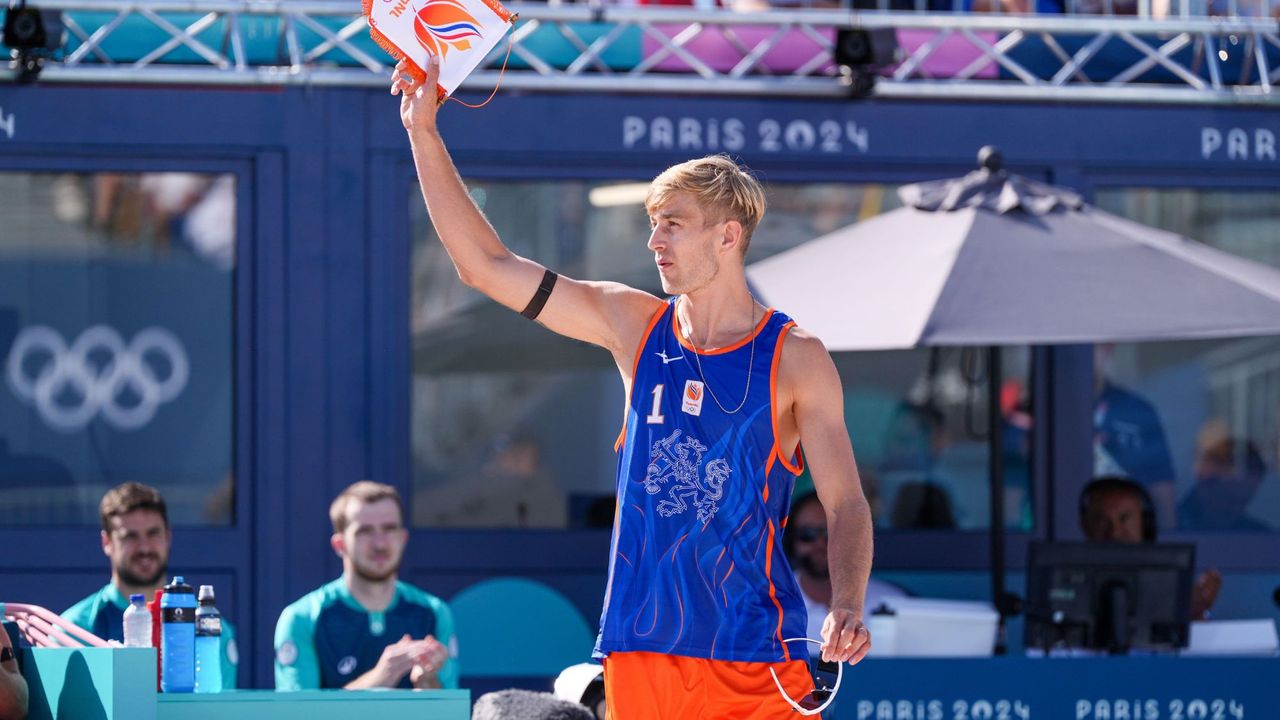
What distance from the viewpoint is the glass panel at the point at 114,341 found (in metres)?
6.92

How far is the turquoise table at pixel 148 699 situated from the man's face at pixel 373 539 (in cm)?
170

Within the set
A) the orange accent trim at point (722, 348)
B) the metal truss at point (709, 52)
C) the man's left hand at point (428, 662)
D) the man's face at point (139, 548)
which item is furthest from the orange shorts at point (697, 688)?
the metal truss at point (709, 52)

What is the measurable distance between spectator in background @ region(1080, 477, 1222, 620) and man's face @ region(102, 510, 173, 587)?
3.42m

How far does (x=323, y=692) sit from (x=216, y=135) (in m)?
3.33

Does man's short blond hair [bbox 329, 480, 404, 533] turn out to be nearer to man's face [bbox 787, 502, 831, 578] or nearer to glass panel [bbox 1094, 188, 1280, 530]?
man's face [bbox 787, 502, 831, 578]

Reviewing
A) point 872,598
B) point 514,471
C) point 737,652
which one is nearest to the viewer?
point 737,652

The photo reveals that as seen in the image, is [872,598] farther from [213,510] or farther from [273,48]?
[273,48]

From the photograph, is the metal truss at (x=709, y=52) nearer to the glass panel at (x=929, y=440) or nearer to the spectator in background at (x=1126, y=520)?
the glass panel at (x=929, y=440)

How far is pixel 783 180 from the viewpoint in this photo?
730cm

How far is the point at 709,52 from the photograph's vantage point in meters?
6.95

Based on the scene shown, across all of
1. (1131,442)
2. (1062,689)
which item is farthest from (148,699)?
(1131,442)

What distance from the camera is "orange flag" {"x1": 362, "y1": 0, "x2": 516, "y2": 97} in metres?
3.51

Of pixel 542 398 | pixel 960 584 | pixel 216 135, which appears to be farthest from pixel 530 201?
pixel 960 584

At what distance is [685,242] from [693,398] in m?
0.30
